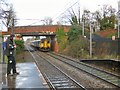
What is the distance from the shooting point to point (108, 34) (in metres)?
52.7

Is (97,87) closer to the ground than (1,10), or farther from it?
closer to the ground

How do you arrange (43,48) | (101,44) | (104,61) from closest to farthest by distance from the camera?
(104,61), (101,44), (43,48)

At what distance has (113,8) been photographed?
249ft

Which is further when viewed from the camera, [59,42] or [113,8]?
[113,8]

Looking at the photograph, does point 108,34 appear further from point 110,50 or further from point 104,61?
point 104,61

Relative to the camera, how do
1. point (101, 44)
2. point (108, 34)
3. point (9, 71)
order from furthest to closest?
1. point (108, 34)
2. point (101, 44)
3. point (9, 71)

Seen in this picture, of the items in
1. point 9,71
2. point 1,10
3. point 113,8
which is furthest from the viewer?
point 113,8

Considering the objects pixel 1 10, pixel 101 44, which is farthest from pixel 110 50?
pixel 1 10

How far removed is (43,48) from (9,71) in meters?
51.6

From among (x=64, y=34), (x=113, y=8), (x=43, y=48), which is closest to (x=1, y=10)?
(x=64, y=34)

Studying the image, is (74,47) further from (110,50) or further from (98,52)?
(110,50)

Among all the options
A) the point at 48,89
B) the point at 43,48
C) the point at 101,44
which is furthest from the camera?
the point at 43,48

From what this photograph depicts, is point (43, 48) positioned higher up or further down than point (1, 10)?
further down

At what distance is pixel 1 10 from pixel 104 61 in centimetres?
1194
